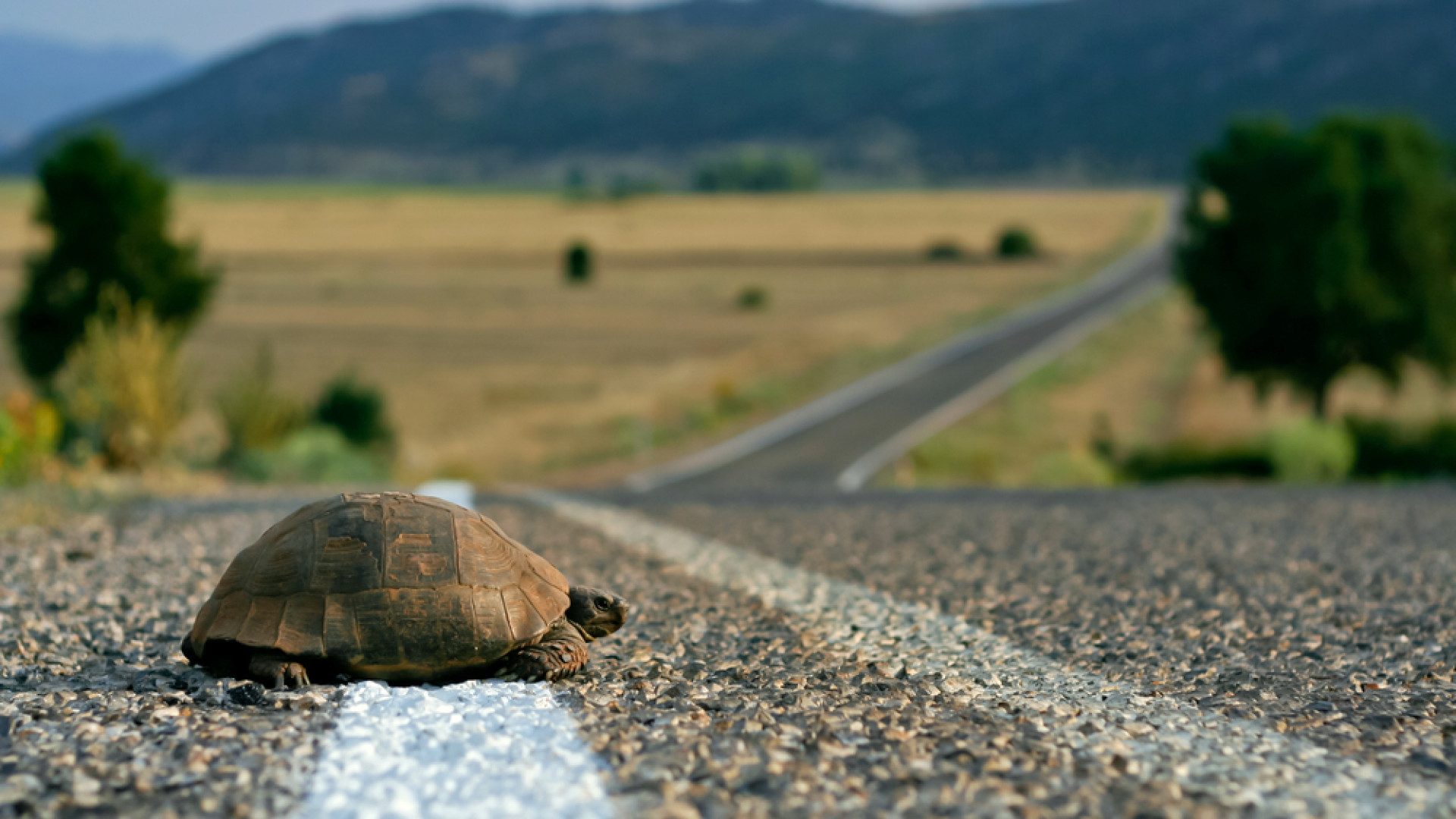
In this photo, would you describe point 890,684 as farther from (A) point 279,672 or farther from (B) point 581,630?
(A) point 279,672

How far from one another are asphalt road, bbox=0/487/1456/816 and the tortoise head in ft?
0.66

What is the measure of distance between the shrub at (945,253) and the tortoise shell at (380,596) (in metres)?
85.8

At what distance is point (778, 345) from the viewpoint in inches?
1956

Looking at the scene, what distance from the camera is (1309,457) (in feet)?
79.7

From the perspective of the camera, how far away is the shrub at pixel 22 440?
11633 millimetres

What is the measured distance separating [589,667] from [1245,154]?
34836 millimetres

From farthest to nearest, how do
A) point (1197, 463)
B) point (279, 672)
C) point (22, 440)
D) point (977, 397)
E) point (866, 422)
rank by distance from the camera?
point (977, 397) < point (866, 422) < point (1197, 463) < point (22, 440) < point (279, 672)

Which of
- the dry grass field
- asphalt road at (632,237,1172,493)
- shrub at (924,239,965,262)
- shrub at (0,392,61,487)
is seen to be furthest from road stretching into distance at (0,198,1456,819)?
shrub at (924,239,965,262)

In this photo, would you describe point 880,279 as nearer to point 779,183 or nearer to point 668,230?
point 668,230

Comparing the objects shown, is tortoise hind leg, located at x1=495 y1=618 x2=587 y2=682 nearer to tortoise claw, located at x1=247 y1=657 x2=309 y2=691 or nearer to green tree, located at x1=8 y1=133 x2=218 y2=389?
tortoise claw, located at x1=247 y1=657 x2=309 y2=691

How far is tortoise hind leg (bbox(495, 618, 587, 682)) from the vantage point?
532 cm

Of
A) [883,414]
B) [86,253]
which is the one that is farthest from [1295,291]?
[86,253]

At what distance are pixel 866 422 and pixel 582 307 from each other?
30332 mm

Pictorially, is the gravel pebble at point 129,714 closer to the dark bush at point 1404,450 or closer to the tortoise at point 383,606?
the tortoise at point 383,606
